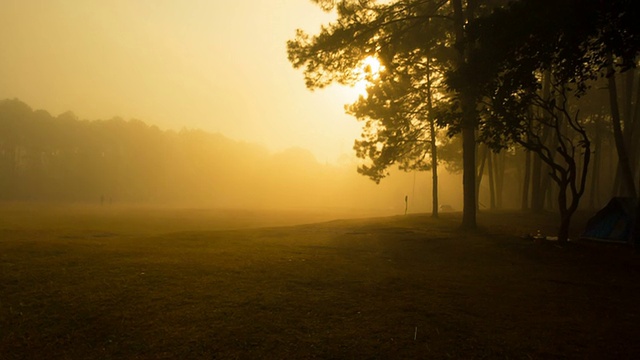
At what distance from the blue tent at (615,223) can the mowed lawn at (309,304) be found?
2288mm

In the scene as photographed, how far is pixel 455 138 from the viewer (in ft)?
121

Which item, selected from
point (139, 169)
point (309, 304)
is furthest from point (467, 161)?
point (139, 169)

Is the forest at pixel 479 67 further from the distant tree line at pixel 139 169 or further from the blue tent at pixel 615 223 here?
the distant tree line at pixel 139 169

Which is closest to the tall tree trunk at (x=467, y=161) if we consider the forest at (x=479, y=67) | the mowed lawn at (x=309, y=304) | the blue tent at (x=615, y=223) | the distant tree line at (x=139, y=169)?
the forest at (x=479, y=67)

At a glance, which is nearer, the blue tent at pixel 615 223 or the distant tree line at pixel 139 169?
the blue tent at pixel 615 223

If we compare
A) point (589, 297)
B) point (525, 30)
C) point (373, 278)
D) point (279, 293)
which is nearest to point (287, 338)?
point (279, 293)

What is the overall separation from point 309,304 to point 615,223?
542 inches

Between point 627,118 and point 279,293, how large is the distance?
30.0m

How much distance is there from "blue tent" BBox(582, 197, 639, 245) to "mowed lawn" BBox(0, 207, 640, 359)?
2288mm

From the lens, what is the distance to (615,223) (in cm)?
1436

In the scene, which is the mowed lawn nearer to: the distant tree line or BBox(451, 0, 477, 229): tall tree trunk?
BBox(451, 0, 477, 229): tall tree trunk

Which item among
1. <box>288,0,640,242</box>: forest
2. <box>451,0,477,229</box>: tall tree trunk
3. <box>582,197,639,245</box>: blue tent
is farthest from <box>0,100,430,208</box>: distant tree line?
<box>582,197,639,245</box>: blue tent

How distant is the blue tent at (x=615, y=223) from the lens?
1392 cm

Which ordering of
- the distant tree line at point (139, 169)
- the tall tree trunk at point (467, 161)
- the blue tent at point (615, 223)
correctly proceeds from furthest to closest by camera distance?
the distant tree line at point (139, 169) < the tall tree trunk at point (467, 161) < the blue tent at point (615, 223)
